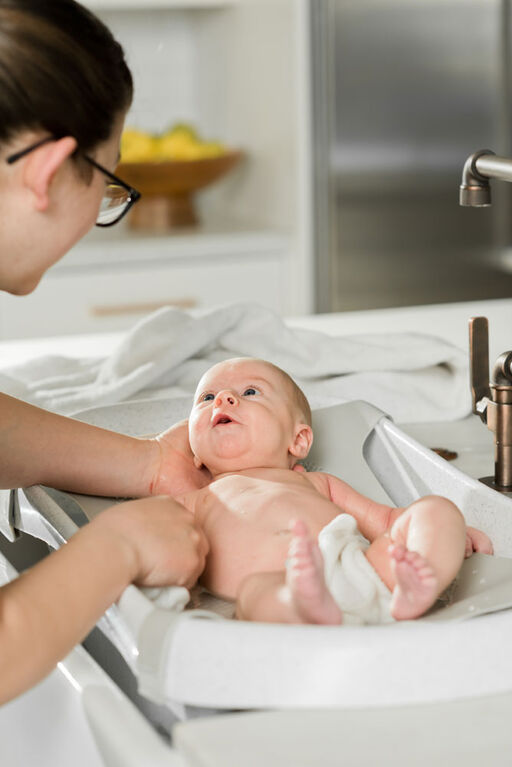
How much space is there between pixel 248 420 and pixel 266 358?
0.37m

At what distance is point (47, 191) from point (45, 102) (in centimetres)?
6

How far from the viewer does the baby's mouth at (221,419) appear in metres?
1.01

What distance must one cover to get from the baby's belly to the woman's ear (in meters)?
0.31

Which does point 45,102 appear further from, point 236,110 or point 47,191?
point 236,110

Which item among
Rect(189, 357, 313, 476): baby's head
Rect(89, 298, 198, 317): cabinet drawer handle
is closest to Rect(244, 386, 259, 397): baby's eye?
Rect(189, 357, 313, 476): baby's head

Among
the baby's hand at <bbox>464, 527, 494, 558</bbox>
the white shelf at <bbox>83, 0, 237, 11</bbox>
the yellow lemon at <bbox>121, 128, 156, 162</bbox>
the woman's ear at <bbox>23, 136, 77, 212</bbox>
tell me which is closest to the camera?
the woman's ear at <bbox>23, 136, 77, 212</bbox>

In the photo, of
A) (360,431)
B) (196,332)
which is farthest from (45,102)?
(196,332)

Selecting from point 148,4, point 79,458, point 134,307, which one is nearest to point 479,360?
point 79,458

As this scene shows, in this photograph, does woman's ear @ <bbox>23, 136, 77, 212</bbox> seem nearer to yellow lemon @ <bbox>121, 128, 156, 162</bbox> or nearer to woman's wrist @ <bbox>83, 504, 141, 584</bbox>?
woman's wrist @ <bbox>83, 504, 141, 584</bbox>

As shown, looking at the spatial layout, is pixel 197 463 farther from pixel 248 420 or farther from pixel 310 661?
pixel 310 661

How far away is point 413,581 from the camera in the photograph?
71cm

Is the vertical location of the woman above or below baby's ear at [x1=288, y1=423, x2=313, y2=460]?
above

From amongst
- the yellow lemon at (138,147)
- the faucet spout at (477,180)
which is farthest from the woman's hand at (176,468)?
the yellow lemon at (138,147)

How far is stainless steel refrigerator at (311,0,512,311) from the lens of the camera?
3.00 metres
